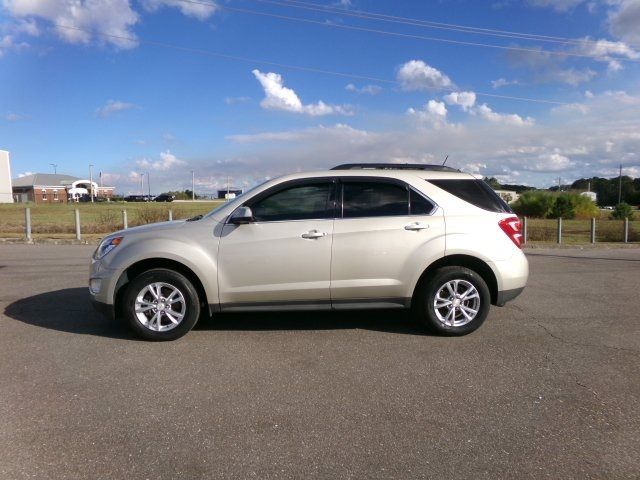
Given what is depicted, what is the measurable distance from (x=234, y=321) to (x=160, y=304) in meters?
1.10

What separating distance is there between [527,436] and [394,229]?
246 centimetres

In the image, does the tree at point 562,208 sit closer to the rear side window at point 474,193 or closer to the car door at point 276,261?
the rear side window at point 474,193

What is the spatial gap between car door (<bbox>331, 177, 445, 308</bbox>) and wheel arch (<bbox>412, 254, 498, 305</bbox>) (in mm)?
136

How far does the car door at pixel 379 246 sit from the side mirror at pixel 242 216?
35.5 inches

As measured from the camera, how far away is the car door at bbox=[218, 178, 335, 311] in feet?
16.6

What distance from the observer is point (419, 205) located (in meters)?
5.32

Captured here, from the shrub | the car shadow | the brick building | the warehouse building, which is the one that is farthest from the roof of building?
the car shadow

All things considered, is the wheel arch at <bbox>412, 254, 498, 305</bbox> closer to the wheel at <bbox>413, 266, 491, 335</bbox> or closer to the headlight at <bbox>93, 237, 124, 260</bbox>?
the wheel at <bbox>413, 266, 491, 335</bbox>

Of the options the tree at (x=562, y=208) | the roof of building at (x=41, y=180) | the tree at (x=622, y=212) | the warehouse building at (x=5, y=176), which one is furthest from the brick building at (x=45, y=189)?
the tree at (x=622, y=212)

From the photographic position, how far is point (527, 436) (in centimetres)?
324

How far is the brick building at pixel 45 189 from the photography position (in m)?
122

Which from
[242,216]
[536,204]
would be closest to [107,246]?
[242,216]

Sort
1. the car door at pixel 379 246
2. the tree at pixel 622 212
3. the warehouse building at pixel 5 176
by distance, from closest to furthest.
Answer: the car door at pixel 379 246 → the tree at pixel 622 212 → the warehouse building at pixel 5 176

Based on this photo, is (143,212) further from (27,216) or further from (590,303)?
(590,303)
